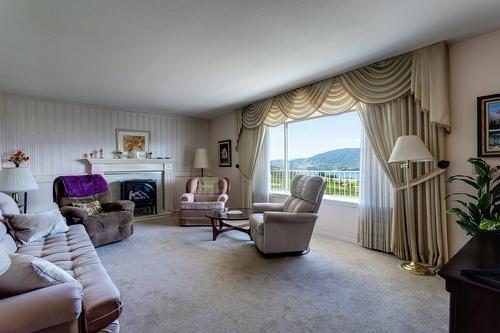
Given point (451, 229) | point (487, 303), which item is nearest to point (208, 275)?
point (487, 303)

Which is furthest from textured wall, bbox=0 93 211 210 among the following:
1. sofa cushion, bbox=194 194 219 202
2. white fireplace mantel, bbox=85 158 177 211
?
sofa cushion, bbox=194 194 219 202

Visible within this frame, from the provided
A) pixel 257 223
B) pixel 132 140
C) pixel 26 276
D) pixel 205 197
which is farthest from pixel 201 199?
pixel 26 276

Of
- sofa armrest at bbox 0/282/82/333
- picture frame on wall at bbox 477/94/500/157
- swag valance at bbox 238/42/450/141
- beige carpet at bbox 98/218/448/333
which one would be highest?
swag valance at bbox 238/42/450/141

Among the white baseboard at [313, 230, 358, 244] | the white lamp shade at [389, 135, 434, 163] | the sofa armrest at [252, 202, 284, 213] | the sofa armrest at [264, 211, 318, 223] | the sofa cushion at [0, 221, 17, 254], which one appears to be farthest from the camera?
the sofa armrest at [252, 202, 284, 213]

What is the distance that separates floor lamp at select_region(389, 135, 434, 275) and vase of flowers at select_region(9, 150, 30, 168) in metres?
5.40

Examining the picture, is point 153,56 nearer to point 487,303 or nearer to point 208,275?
point 208,275

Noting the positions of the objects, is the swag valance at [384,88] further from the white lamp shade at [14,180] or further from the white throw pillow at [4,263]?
the white lamp shade at [14,180]

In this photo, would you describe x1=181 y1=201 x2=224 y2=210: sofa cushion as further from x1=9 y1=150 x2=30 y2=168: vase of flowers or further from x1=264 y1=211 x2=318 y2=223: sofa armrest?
x1=9 y1=150 x2=30 y2=168: vase of flowers

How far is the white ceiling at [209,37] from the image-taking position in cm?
197

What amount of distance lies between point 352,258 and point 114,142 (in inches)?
192

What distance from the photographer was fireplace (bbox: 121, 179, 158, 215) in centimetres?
527

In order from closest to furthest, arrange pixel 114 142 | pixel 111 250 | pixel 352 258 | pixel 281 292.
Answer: pixel 281 292 < pixel 352 258 < pixel 111 250 < pixel 114 142

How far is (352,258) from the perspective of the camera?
3029mm

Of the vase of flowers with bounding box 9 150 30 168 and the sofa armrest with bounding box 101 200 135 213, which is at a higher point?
the vase of flowers with bounding box 9 150 30 168
